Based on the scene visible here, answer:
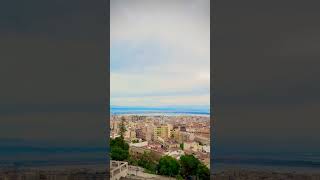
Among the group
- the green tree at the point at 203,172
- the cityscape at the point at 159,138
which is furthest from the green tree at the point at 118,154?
the green tree at the point at 203,172

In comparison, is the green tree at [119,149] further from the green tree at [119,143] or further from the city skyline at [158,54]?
the city skyline at [158,54]
